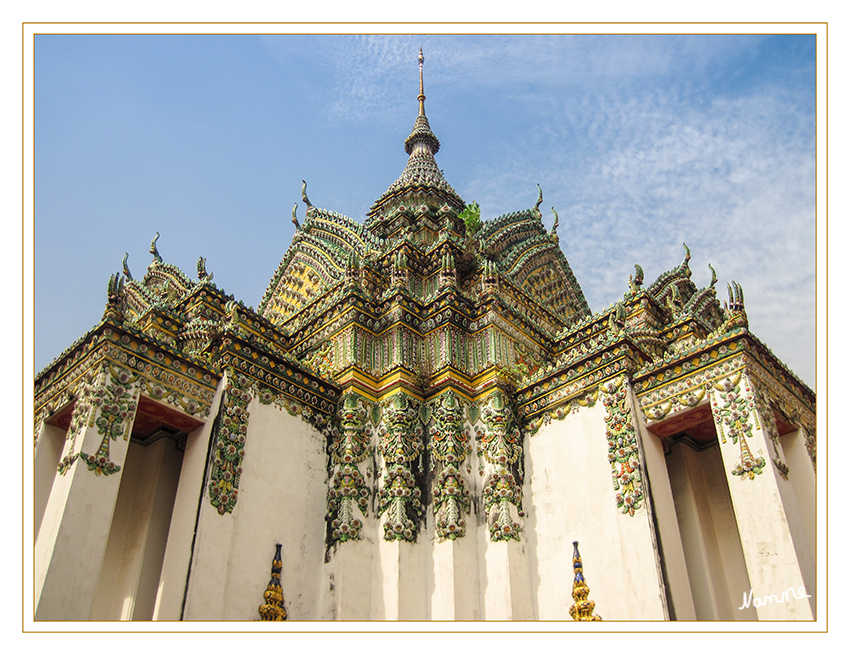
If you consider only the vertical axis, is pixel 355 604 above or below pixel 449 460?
below

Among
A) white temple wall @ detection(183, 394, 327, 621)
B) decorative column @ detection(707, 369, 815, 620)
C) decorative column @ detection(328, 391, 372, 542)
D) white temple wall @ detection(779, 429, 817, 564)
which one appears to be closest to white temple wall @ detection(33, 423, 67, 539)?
white temple wall @ detection(183, 394, 327, 621)

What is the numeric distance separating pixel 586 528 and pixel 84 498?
629cm

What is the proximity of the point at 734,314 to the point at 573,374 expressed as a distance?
8.41 feet

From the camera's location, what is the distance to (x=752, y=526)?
8.48 m

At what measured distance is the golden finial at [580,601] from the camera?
30.6 ft

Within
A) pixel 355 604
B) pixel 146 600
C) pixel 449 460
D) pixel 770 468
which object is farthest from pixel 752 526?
pixel 146 600

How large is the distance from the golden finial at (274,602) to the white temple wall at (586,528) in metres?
3.47

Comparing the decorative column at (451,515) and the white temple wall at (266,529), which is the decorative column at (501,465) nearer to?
the decorative column at (451,515)

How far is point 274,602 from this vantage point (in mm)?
9414

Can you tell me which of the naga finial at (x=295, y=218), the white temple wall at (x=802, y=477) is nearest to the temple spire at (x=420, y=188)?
the naga finial at (x=295, y=218)

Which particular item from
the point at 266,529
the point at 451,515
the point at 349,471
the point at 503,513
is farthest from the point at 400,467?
the point at 266,529

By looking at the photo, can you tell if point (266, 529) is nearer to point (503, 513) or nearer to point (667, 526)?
point (503, 513)

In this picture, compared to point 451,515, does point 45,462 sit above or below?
above
